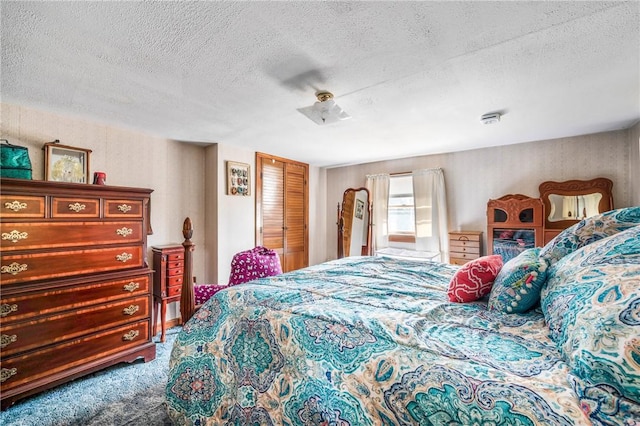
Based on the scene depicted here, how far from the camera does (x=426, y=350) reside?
98 cm

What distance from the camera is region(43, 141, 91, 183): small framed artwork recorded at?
2.49 metres

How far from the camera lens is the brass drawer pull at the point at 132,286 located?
240 cm

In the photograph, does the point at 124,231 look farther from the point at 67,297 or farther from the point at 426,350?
the point at 426,350

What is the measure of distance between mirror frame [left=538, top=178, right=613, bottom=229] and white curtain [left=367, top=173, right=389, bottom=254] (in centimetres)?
214

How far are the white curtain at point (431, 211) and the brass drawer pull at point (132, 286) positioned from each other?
386cm

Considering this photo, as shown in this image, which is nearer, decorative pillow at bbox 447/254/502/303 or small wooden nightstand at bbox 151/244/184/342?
decorative pillow at bbox 447/254/502/303

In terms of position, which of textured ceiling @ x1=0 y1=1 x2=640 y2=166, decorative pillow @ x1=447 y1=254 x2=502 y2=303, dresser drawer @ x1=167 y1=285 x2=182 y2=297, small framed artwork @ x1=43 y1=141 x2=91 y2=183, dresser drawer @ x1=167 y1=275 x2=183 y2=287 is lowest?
dresser drawer @ x1=167 y1=285 x2=182 y2=297

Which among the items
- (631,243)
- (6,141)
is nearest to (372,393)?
(631,243)

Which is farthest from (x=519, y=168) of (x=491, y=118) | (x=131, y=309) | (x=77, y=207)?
(x=77, y=207)

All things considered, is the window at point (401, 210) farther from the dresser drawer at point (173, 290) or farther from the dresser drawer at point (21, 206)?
the dresser drawer at point (21, 206)

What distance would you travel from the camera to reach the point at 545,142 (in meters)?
3.62

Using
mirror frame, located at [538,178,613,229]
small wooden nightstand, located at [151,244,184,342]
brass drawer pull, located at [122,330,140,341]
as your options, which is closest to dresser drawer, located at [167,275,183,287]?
small wooden nightstand, located at [151,244,184,342]

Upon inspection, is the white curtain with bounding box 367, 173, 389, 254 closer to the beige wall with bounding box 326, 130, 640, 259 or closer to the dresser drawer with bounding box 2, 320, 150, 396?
the beige wall with bounding box 326, 130, 640, 259

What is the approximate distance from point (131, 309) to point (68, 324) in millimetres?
418
